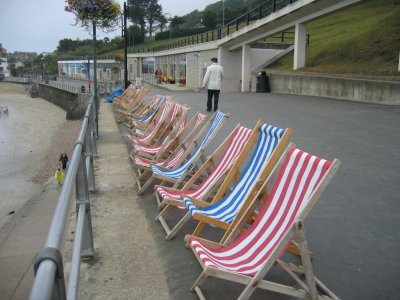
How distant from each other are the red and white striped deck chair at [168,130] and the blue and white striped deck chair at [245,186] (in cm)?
252

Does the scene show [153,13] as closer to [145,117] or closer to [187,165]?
[145,117]

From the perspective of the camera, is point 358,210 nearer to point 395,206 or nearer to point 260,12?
point 395,206

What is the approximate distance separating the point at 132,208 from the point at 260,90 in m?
18.9

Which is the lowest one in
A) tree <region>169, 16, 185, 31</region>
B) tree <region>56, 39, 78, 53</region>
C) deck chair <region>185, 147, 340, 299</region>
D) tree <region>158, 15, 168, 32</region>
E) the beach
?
the beach

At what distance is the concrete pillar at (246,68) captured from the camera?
86.1ft

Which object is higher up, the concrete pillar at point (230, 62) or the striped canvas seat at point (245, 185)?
the concrete pillar at point (230, 62)

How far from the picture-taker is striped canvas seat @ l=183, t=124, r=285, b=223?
3.57 metres

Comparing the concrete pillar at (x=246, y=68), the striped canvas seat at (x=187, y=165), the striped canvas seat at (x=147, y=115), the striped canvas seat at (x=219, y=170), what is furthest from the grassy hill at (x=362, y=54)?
the striped canvas seat at (x=219, y=170)

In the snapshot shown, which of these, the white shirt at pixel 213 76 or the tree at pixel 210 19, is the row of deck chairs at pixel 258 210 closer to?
the white shirt at pixel 213 76

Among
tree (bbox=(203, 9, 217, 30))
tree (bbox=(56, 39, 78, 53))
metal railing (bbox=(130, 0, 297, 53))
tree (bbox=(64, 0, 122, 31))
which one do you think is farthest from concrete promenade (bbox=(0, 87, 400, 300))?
tree (bbox=(56, 39, 78, 53))

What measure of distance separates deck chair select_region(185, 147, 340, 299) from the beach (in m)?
10.2

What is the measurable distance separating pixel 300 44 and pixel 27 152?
17.6m

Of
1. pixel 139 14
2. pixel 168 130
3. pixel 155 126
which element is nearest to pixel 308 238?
pixel 168 130

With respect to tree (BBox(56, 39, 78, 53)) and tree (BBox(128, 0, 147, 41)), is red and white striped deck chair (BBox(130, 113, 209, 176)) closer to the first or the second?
tree (BBox(128, 0, 147, 41))
